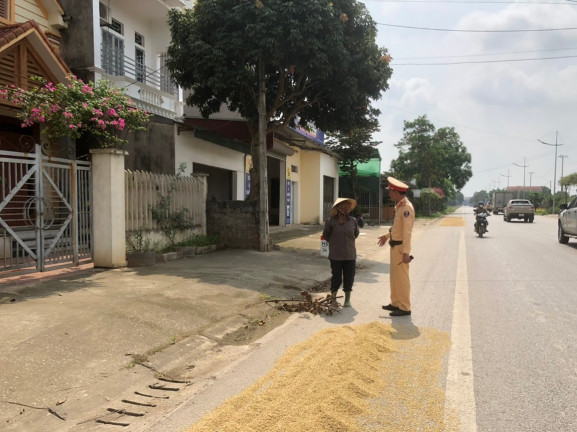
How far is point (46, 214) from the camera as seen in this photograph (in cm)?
735

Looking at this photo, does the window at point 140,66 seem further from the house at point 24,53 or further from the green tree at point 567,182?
the green tree at point 567,182

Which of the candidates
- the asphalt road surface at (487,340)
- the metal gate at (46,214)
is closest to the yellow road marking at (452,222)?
the asphalt road surface at (487,340)

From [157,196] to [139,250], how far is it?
61.7 inches

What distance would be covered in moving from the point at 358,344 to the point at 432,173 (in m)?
48.7

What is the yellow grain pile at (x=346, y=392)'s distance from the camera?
9.75 feet

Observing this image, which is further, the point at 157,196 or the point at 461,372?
the point at 157,196

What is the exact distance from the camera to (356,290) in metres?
7.87

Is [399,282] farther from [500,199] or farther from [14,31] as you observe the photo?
[500,199]

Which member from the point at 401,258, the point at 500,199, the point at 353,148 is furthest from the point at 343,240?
the point at 500,199

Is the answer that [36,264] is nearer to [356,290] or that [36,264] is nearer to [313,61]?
[356,290]

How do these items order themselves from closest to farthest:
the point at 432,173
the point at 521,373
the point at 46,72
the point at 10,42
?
1. the point at 521,373
2. the point at 10,42
3. the point at 46,72
4. the point at 432,173

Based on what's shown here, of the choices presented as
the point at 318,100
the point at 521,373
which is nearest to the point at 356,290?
the point at 521,373

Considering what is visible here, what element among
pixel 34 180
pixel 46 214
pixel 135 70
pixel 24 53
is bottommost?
pixel 46 214

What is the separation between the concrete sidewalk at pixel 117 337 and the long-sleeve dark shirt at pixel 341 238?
124 centimetres
